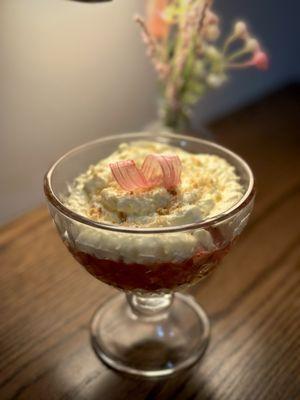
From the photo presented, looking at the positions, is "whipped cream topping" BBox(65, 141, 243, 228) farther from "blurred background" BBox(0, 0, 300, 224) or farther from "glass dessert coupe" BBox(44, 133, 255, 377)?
"blurred background" BBox(0, 0, 300, 224)

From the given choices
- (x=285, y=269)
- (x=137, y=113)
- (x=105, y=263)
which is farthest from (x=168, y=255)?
(x=137, y=113)

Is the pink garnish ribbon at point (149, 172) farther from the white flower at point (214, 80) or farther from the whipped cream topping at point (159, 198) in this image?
the white flower at point (214, 80)

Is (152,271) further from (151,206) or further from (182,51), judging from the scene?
(182,51)

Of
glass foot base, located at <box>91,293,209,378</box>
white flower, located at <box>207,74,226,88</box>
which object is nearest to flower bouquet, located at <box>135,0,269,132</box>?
white flower, located at <box>207,74,226,88</box>

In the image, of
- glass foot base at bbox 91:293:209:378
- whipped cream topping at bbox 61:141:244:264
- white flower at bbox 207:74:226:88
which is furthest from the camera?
white flower at bbox 207:74:226:88

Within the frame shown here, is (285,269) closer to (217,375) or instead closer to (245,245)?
(245,245)

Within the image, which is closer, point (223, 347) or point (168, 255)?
point (168, 255)

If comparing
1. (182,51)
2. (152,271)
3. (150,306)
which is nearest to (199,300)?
(150,306)

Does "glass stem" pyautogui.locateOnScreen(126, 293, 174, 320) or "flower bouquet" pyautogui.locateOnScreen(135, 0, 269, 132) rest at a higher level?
"flower bouquet" pyautogui.locateOnScreen(135, 0, 269, 132)

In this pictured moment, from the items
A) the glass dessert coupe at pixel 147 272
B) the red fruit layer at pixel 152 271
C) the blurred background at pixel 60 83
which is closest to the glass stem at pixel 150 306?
the glass dessert coupe at pixel 147 272
